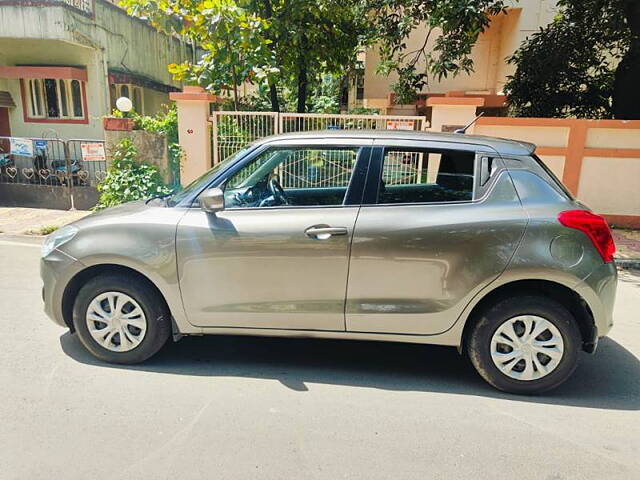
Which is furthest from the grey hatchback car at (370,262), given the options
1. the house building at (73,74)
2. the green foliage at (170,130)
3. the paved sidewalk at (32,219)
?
the house building at (73,74)

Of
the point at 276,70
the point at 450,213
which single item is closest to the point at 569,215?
the point at 450,213

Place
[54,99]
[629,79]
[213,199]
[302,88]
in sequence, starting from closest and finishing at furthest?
[213,199]
[629,79]
[302,88]
[54,99]

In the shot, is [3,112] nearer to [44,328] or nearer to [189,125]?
[189,125]

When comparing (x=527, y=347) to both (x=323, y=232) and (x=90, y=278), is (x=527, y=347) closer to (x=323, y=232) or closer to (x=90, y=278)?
(x=323, y=232)

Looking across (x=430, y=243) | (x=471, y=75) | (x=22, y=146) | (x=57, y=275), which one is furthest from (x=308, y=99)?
(x=430, y=243)

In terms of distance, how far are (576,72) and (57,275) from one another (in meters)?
10.8

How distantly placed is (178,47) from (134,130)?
32.9 ft

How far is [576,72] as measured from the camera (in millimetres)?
10141

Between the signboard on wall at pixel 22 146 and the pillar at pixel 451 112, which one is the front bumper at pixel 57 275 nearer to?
the pillar at pixel 451 112

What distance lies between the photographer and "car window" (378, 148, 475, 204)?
10.8 ft

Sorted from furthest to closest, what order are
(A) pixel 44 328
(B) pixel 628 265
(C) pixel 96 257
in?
(B) pixel 628 265, (A) pixel 44 328, (C) pixel 96 257

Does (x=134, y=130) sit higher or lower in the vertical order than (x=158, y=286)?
higher

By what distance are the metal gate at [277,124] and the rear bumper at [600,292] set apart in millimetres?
5624

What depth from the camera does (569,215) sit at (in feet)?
10.1
